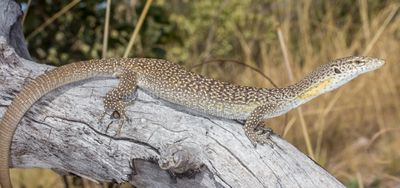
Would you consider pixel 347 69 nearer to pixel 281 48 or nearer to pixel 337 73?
pixel 337 73

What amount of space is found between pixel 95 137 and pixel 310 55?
19.8 ft

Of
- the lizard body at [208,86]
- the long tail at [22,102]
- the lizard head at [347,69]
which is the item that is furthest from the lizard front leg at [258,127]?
the long tail at [22,102]

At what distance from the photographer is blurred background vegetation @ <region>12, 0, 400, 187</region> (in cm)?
571

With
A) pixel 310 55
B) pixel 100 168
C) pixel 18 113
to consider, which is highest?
pixel 310 55

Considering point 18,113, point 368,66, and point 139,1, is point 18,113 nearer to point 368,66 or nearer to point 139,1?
point 368,66

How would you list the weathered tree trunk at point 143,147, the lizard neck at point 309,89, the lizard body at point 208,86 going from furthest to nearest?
the lizard neck at point 309,89
the lizard body at point 208,86
the weathered tree trunk at point 143,147

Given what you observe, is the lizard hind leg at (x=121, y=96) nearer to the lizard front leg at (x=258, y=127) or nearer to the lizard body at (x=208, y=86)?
the lizard body at (x=208, y=86)

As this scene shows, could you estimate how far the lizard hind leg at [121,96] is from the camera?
3471 mm

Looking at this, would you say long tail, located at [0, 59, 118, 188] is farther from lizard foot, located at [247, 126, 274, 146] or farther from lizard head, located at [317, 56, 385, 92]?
lizard head, located at [317, 56, 385, 92]

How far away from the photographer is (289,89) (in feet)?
13.3

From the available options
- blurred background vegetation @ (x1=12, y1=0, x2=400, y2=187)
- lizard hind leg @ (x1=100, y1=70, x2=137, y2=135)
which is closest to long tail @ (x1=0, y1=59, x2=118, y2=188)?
lizard hind leg @ (x1=100, y1=70, x2=137, y2=135)

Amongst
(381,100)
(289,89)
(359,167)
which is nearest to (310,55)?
(381,100)

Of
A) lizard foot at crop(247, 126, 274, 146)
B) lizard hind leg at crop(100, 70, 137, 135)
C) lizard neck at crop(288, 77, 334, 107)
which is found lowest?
lizard foot at crop(247, 126, 274, 146)

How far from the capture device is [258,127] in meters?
3.79
